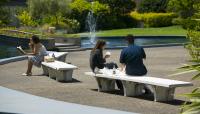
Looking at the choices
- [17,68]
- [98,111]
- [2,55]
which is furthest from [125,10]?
[98,111]

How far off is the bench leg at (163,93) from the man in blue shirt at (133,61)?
0.91 meters

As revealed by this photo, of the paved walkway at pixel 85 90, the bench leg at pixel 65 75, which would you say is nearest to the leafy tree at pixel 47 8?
the paved walkway at pixel 85 90

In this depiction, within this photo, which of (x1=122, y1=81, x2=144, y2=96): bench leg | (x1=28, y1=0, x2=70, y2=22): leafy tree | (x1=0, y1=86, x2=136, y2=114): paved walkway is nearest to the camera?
(x1=0, y1=86, x2=136, y2=114): paved walkway

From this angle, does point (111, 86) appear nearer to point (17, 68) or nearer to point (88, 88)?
point (88, 88)

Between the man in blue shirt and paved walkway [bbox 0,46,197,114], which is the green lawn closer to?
paved walkway [bbox 0,46,197,114]

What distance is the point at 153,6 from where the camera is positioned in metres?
53.0

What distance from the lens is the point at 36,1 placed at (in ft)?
134

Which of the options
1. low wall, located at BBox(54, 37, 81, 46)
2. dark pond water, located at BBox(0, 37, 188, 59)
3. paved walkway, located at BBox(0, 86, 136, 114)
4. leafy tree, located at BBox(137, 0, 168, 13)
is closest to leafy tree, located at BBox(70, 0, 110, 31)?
leafy tree, located at BBox(137, 0, 168, 13)

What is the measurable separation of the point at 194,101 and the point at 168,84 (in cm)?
490

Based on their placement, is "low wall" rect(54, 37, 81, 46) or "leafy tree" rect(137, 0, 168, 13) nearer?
→ "low wall" rect(54, 37, 81, 46)

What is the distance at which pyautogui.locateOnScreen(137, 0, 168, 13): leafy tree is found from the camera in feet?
173

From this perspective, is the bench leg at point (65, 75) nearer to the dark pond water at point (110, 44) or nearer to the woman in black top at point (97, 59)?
the woman in black top at point (97, 59)

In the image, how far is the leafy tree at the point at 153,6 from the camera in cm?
5278

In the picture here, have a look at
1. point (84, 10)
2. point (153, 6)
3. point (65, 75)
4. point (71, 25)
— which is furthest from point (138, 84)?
point (153, 6)
